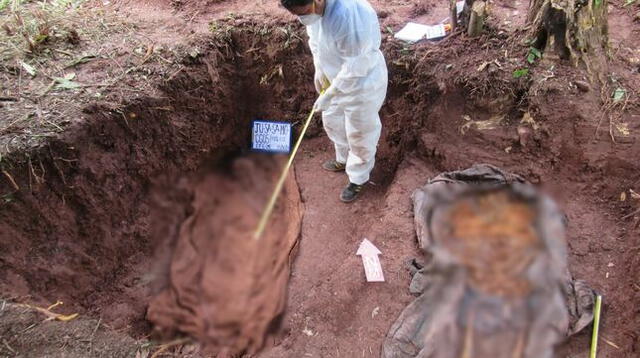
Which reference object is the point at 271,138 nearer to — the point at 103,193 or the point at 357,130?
the point at 357,130

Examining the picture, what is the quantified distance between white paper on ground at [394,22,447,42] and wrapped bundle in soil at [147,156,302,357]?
3.48m

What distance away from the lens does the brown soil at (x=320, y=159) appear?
3.04 metres

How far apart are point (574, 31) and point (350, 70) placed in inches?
77.5

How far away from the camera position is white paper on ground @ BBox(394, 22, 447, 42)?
4242mm

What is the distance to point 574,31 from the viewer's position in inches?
138

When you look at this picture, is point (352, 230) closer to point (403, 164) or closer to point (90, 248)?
point (403, 164)

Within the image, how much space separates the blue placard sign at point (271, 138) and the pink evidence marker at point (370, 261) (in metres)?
2.08

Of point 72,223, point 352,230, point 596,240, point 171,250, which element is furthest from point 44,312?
point 596,240

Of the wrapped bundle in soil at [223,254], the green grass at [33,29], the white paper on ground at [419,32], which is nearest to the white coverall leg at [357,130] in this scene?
the white paper on ground at [419,32]

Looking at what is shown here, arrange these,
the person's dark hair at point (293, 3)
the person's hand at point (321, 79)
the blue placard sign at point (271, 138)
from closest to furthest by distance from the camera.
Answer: the blue placard sign at point (271, 138), the person's dark hair at point (293, 3), the person's hand at point (321, 79)

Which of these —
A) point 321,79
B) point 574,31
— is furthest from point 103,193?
point 574,31

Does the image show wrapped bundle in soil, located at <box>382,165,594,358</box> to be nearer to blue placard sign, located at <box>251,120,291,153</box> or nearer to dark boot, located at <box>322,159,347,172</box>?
blue placard sign, located at <box>251,120,291,153</box>

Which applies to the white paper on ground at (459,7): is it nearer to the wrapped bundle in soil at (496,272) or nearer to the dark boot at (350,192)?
the dark boot at (350,192)

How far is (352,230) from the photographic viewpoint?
4.02m
